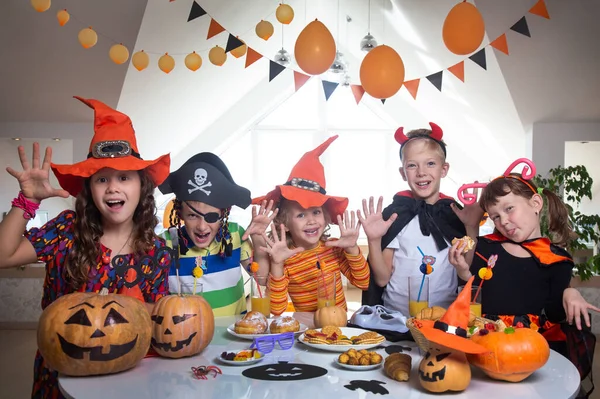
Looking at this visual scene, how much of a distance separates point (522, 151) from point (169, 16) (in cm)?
415

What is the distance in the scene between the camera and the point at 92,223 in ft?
6.63

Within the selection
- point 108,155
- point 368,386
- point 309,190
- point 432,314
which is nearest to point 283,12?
point 309,190

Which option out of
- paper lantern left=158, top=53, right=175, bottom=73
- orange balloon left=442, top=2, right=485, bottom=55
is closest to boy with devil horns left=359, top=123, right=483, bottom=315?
orange balloon left=442, top=2, right=485, bottom=55

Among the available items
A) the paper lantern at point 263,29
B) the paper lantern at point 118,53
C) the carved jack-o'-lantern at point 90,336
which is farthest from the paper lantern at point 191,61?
the carved jack-o'-lantern at point 90,336

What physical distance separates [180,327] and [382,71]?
3.04 metres

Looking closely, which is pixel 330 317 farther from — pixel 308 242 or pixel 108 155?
pixel 108 155

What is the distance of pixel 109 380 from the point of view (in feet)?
4.94

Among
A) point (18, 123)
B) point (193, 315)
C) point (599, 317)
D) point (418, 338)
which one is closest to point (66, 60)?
point (18, 123)

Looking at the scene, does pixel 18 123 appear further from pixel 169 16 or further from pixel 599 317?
pixel 599 317

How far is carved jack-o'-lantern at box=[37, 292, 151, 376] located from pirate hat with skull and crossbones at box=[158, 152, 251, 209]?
842 millimetres

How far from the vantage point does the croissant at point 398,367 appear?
1475mm

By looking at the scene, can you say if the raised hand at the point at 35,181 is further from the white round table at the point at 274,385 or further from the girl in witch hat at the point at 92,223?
the white round table at the point at 274,385

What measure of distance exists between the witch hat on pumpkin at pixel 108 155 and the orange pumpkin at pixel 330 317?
71cm

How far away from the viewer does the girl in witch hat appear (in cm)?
192
